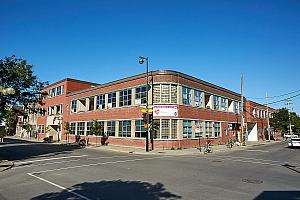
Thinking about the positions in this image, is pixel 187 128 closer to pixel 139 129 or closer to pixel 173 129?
pixel 173 129

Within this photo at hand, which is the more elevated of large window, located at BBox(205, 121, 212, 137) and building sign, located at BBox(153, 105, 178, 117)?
building sign, located at BBox(153, 105, 178, 117)

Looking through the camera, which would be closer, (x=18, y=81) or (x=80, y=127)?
(x=18, y=81)

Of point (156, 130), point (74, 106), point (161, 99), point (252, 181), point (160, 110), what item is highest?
point (74, 106)

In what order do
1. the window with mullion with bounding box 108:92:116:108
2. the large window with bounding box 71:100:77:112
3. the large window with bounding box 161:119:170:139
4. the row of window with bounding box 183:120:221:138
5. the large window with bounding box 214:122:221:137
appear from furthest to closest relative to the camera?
1. the large window with bounding box 71:100:77:112
2. the large window with bounding box 214:122:221:137
3. the window with mullion with bounding box 108:92:116:108
4. the row of window with bounding box 183:120:221:138
5. the large window with bounding box 161:119:170:139

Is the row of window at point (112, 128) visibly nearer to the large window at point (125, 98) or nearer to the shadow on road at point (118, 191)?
the large window at point (125, 98)

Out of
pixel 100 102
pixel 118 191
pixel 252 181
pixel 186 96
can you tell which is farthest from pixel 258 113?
pixel 118 191

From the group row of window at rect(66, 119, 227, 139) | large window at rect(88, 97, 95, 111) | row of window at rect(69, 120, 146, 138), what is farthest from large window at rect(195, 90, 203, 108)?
large window at rect(88, 97, 95, 111)

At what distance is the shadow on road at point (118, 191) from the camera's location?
842cm

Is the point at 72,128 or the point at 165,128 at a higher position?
the point at 165,128

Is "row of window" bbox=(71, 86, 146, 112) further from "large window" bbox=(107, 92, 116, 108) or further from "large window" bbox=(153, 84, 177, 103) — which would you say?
"large window" bbox=(153, 84, 177, 103)

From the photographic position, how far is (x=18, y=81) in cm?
2022

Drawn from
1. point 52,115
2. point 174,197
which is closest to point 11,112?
point 174,197

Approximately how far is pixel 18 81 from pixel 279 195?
18.7m

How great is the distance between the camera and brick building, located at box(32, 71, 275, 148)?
29.6 meters
